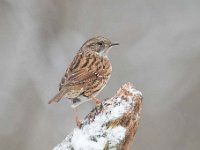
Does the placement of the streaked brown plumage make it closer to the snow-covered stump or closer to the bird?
the bird

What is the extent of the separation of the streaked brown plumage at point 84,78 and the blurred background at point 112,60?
19.0 ft

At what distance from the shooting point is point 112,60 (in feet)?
44.8

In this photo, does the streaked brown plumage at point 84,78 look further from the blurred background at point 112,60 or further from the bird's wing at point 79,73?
the blurred background at point 112,60

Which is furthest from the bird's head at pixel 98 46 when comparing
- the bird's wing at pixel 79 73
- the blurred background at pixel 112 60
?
the blurred background at pixel 112 60

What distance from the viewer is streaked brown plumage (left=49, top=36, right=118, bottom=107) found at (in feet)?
19.6

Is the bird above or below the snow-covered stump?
above

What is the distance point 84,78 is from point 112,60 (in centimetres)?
754

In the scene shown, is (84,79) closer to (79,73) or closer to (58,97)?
(79,73)

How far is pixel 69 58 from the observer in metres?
14.2

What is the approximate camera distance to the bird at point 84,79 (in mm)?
5953

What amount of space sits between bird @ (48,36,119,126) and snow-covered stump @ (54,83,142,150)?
45.4 inches

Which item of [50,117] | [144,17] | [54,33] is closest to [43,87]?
[50,117]

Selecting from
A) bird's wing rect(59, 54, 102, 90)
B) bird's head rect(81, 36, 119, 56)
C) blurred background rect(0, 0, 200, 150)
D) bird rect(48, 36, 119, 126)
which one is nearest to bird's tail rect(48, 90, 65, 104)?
bird rect(48, 36, 119, 126)

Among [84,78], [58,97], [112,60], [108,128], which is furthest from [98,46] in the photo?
[112,60]
